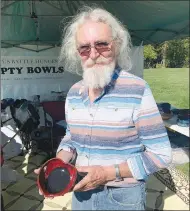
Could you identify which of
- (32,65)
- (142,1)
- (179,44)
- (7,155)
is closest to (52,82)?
(32,65)

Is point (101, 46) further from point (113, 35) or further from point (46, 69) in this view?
point (46, 69)

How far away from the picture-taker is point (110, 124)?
0.95m

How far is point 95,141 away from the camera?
99 cm

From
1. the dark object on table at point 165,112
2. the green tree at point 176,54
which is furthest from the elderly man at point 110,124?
the green tree at point 176,54

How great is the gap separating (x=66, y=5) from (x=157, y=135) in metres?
3.13

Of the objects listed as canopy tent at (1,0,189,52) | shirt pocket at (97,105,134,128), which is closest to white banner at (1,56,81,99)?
canopy tent at (1,0,189,52)

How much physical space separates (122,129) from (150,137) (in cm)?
10

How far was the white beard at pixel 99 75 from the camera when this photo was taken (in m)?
0.97

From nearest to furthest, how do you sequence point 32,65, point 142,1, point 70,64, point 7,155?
point 70,64
point 142,1
point 7,155
point 32,65

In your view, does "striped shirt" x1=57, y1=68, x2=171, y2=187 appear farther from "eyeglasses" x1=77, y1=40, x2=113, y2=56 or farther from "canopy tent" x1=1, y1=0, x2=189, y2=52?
"canopy tent" x1=1, y1=0, x2=189, y2=52

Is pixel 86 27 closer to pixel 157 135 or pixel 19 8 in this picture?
pixel 157 135

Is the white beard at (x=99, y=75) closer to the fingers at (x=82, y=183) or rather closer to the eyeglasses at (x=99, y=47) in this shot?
the eyeglasses at (x=99, y=47)

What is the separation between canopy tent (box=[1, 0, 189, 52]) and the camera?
130 inches

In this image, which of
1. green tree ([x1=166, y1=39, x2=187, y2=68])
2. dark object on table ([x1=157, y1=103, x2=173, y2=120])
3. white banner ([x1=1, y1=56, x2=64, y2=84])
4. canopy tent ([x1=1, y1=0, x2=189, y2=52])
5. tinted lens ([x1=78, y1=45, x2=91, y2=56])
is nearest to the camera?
tinted lens ([x1=78, y1=45, x2=91, y2=56])
